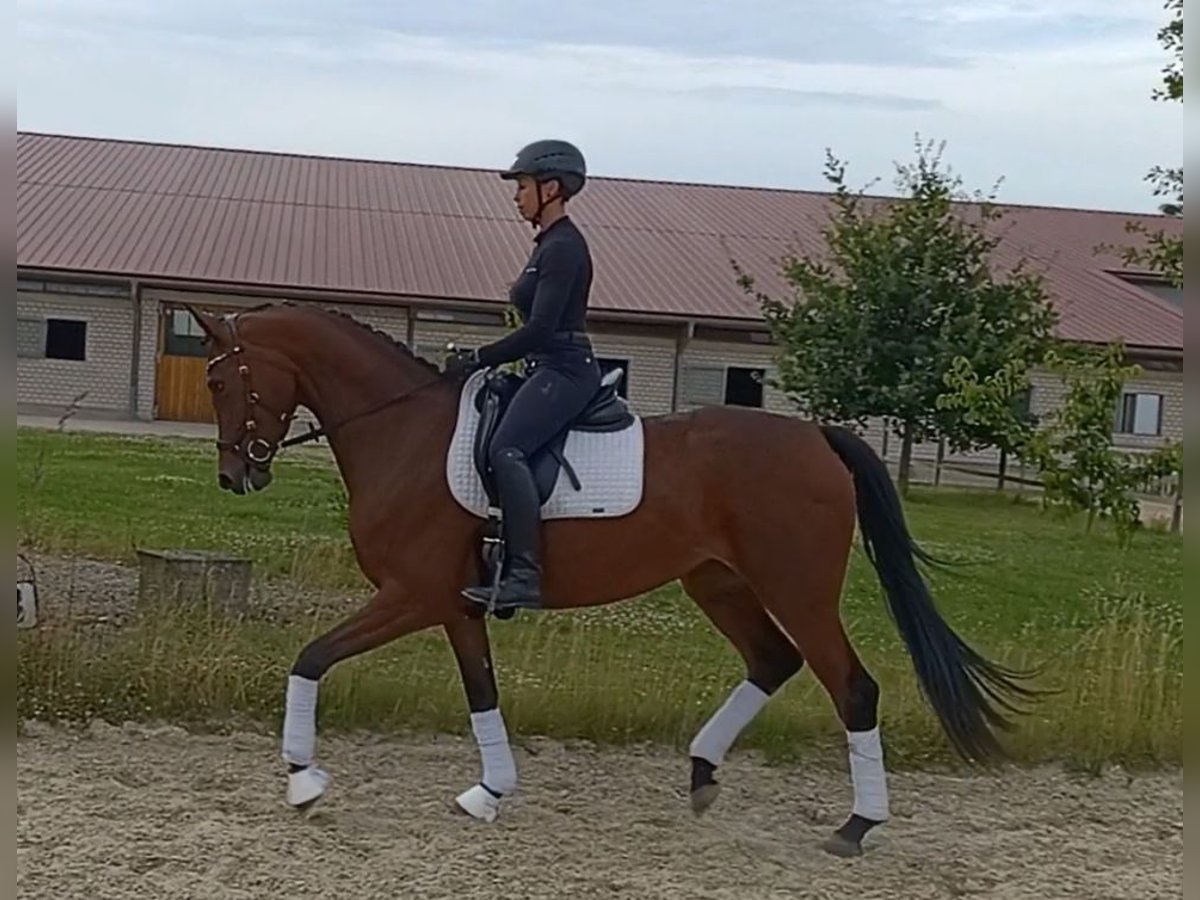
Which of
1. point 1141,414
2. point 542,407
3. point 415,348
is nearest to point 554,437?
point 542,407

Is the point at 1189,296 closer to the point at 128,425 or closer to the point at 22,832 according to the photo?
the point at 22,832

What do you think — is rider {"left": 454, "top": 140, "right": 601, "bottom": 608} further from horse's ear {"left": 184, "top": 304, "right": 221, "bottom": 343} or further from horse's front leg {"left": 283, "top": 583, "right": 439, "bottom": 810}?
horse's ear {"left": 184, "top": 304, "right": 221, "bottom": 343}

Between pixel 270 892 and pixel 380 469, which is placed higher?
pixel 380 469

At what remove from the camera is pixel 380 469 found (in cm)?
573

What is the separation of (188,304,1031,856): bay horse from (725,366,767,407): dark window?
24.0 metres

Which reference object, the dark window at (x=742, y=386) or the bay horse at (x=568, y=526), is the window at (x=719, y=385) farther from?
the bay horse at (x=568, y=526)

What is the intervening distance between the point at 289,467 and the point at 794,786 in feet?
47.9

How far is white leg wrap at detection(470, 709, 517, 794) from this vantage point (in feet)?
18.9

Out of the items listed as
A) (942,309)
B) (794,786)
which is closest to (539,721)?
(794,786)

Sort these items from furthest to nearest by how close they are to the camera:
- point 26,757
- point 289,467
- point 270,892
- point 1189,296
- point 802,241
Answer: point 802,241 < point 289,467 < point 26,757 < point 270,892 < point 1189,296

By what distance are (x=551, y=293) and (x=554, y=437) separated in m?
0.55

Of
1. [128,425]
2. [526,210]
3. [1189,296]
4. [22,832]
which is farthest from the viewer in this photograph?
[128,425]

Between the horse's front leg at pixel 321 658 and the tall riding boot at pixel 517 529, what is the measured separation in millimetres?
344

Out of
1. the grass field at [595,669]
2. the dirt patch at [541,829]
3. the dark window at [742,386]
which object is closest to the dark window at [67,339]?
the dark window at [742,386]
